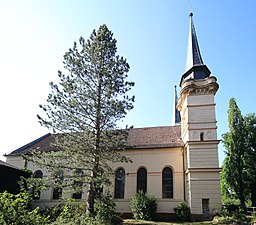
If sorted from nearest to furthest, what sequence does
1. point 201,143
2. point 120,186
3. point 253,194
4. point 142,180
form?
point 201,143 → point 142,180 → point 120,186 → point 253,194

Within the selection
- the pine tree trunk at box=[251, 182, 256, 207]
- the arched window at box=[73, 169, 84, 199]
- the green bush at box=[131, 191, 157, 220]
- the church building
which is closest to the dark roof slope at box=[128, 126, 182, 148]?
the church building

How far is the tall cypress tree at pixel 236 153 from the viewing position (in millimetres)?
26922

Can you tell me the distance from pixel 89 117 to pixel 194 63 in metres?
13.0

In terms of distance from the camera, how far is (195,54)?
84.7 ft

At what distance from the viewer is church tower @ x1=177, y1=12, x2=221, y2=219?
20.0 metres

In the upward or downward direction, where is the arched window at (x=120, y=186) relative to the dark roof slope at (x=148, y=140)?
downward

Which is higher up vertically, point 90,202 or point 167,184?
point 167,184

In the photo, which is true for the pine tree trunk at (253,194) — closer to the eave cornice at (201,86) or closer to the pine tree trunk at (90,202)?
the eave cornice at (201,86)

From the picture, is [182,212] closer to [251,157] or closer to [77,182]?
[77,182]

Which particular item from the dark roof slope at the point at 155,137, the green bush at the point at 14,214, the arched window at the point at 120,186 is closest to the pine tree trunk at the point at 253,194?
the dark roof slope at the point at 155,137

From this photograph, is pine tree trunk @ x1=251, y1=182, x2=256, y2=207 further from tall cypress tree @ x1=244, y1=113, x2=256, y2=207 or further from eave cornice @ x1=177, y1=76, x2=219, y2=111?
eave cornice @ x1=177, y1=76, x2=219, y2=111

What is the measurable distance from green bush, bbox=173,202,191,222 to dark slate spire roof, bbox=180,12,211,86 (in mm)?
11845

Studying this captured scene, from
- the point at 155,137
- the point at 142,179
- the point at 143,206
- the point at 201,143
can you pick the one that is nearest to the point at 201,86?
the point at 201,143

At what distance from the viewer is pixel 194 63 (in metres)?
25.0
